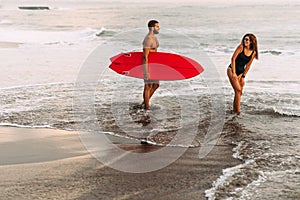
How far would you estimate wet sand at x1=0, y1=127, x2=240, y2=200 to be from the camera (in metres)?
4.52

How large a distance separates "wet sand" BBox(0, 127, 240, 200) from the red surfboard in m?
2.34

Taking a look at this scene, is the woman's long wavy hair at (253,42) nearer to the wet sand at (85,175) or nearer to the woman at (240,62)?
the woman at (240,62)

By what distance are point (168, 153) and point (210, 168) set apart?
80cm

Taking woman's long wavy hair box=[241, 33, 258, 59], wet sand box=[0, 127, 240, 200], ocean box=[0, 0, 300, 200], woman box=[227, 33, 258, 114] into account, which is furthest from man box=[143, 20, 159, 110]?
wet sand box=[0, 127, 240, 200]

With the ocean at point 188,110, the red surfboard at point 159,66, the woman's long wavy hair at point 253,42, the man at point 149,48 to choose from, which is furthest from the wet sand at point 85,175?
the woman's long wavy hair at point 253,42

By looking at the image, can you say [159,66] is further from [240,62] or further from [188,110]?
[240,62]

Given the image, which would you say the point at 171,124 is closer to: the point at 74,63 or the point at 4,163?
the point at 4,163

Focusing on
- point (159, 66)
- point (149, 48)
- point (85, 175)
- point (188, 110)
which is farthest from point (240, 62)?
point (85, 175)

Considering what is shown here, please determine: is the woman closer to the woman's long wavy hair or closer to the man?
the woman's long wavy hair

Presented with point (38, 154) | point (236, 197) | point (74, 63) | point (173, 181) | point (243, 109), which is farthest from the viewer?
point (74, 63)

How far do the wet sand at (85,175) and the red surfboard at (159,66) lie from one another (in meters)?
2.34

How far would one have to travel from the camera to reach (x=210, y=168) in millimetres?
5328

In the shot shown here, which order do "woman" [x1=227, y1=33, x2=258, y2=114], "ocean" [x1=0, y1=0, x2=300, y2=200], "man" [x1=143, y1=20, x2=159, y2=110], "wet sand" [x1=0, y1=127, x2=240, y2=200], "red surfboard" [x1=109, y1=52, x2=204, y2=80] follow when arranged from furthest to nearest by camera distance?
1. "red surfboard" [x1=109, y1=52, x2=204, y2=80]
2. "woman" [x1=227, y1=33, x2=258, y2=114]
3. "man" [x1=143, y1=20, x2=159, y2=110]
4. "ocean" [x1=0, y1=0, x2=300, y2=200]
5. "wet sand" [x1=0, y1=127, x2=240, y2=200]

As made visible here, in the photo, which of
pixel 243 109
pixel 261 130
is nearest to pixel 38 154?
pixel 261 130
